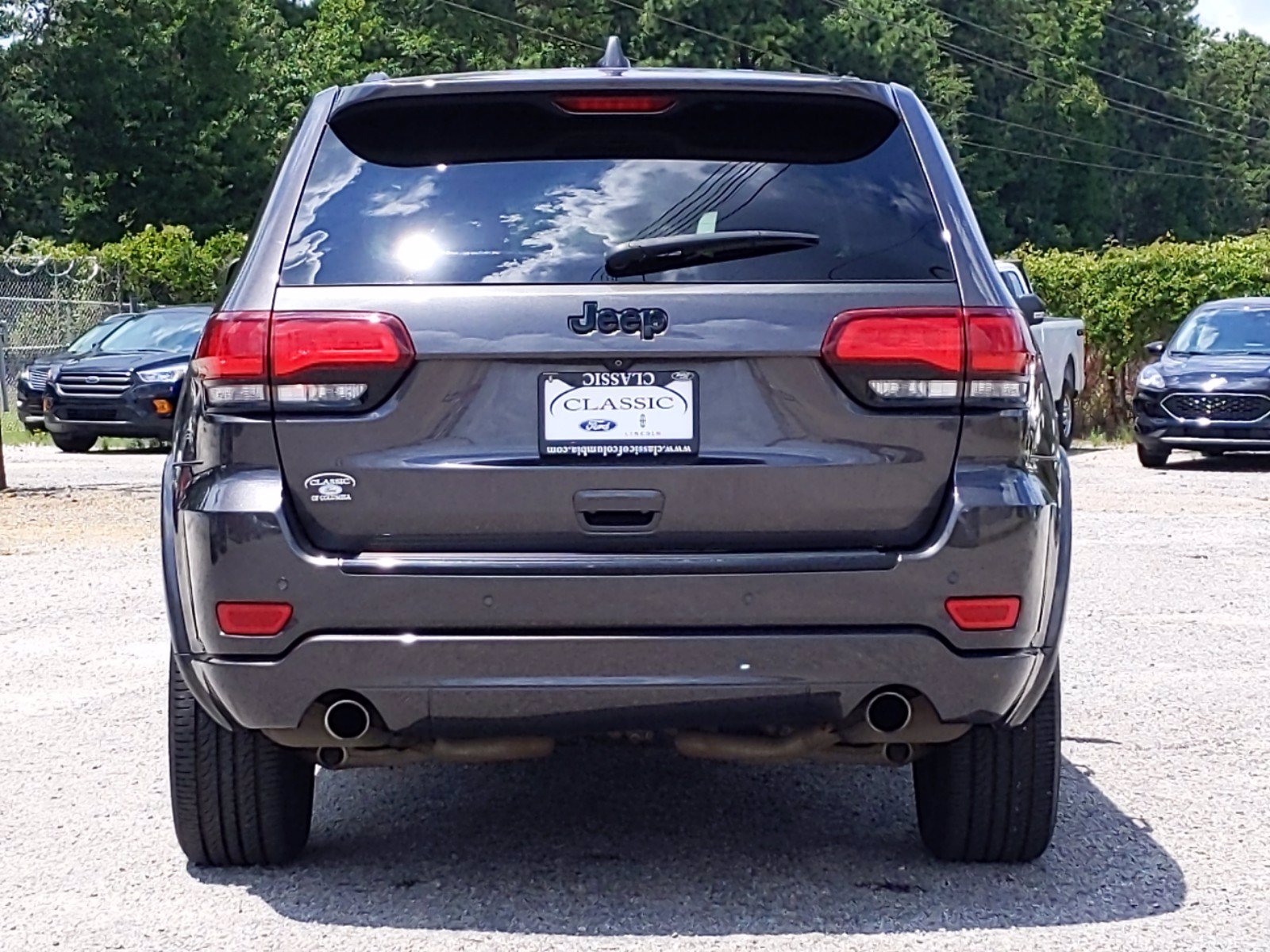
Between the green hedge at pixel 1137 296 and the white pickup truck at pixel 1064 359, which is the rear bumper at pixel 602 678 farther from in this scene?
the green hedge at pixel 1137 296

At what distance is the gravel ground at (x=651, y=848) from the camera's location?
407 cm

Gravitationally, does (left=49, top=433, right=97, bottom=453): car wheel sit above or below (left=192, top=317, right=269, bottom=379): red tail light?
below

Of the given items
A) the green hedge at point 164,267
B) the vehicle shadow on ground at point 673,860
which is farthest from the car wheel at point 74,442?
the vehicle shadow on ground at point 673,860

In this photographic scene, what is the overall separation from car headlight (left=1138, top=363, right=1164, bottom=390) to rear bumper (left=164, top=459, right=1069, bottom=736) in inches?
586

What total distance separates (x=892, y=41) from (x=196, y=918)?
203 ft

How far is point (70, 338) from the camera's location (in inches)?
1077

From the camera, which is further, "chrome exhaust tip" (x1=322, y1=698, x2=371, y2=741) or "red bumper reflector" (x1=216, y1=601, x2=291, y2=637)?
"chrome exhaust tip" (x1=322, y1=698, x2=371, y2=741)

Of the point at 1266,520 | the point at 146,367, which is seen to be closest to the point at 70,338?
the point at 146,367

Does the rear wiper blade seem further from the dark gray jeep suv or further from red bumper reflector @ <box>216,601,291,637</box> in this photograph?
red bumper reflector @ <box>216,601,291,637</box>

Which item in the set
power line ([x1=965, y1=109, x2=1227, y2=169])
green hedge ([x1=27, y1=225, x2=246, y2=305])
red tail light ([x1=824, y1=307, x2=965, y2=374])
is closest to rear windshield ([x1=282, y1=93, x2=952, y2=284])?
red tail light ([x1=824, y1=307, x2=965, y2=374])

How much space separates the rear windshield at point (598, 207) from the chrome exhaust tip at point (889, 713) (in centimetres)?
88

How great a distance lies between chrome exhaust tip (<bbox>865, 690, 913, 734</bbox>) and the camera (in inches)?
154

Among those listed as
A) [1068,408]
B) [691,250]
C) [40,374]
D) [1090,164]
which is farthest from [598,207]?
[1090,164]

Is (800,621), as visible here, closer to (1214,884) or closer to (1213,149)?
(1214,884)
